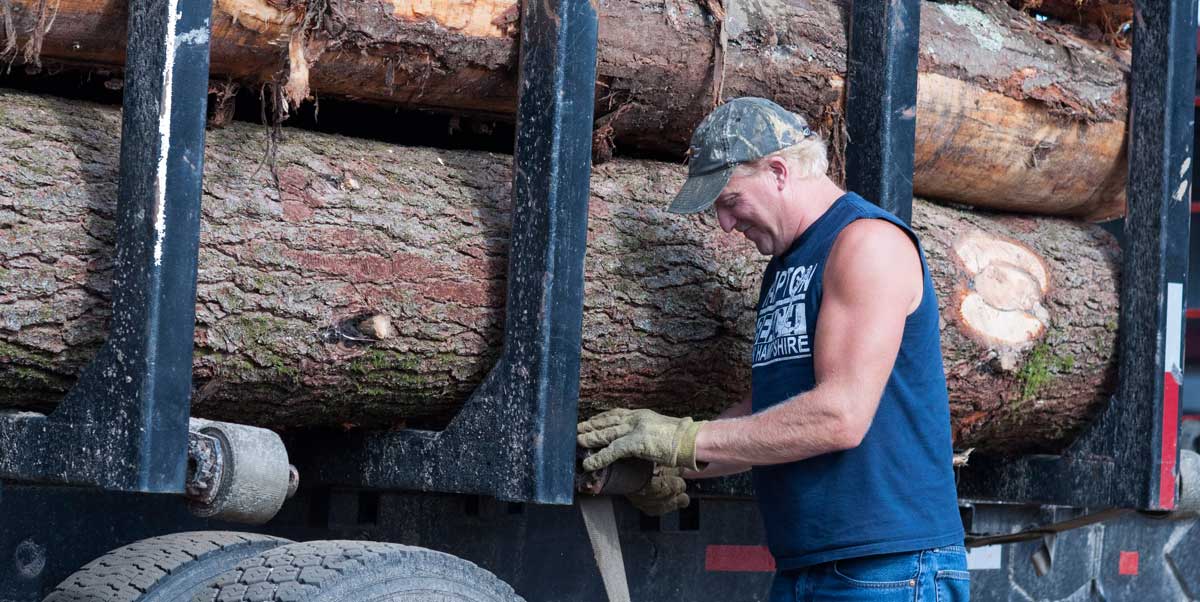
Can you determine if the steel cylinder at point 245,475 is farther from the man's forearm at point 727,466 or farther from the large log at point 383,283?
the man's forearm at point 727,466

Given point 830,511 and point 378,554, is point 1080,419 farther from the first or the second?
point 378,554

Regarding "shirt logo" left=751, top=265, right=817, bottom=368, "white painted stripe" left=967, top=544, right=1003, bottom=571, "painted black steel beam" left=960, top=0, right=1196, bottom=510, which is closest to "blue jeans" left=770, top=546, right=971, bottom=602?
"shirt logo" left=751, top=265, right=817, bottom=368

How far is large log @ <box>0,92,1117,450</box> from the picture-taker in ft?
8.36

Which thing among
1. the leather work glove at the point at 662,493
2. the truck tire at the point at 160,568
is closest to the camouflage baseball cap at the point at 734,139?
the leather work glove at the point at 662,493

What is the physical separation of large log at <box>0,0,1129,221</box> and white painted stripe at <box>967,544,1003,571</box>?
1.11 metres

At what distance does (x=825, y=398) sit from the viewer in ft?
8.96

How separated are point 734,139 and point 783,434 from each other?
625mm

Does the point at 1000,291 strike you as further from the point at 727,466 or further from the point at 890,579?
the point at 890,579

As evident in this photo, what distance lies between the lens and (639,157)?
3.47 metres

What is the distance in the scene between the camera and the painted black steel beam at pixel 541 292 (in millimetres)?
2768

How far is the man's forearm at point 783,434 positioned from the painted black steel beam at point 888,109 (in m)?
0.74

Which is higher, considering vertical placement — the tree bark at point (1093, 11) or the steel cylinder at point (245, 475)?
the tree bark at point (1093, 11)

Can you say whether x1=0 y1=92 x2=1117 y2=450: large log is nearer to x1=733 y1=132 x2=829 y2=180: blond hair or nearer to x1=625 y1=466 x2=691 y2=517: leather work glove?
x1=625 y1=466 x2=691 y2=517: leather work glove

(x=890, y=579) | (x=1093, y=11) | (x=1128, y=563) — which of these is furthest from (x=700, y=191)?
(x=1128, y=563)
